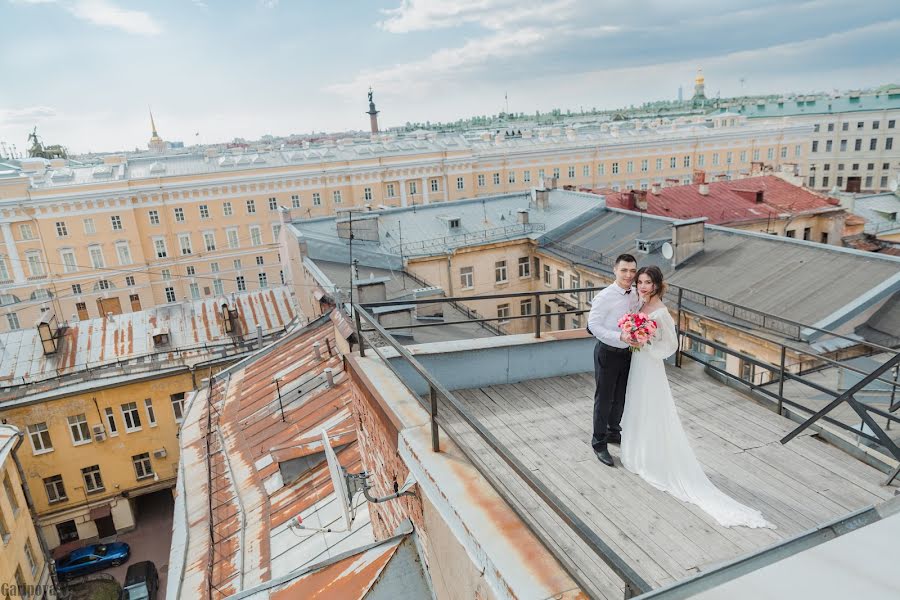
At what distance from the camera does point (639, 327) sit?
171 inches

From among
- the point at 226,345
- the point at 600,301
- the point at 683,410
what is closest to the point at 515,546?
the point at 600,301

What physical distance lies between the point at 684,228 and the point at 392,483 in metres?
18.8

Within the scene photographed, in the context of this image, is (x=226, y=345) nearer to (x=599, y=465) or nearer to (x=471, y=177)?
(x=599, y=465)

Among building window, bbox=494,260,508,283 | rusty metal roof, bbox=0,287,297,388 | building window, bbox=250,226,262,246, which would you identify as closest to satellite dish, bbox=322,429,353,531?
rusty metal roof, bbox=0,287,297,388

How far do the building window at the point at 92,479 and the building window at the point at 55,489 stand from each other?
79cm

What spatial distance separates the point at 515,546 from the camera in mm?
2863

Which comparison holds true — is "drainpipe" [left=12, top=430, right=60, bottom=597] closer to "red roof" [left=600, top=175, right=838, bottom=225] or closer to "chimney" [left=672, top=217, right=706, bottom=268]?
"chimney" [left=672, top=217, right=706, bottom=268]

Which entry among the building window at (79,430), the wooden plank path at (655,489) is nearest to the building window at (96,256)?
the building window at (79,430)

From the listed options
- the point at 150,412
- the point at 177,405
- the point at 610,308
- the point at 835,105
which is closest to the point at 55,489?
the point at 150,412

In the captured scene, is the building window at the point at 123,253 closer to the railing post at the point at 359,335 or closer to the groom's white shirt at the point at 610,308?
the railing post at the point at 359,335

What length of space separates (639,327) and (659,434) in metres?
0.81

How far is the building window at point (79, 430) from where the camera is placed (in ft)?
70.2

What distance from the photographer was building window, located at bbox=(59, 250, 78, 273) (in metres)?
43.6

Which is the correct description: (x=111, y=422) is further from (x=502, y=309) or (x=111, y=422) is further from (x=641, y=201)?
(x=641, y=201)
